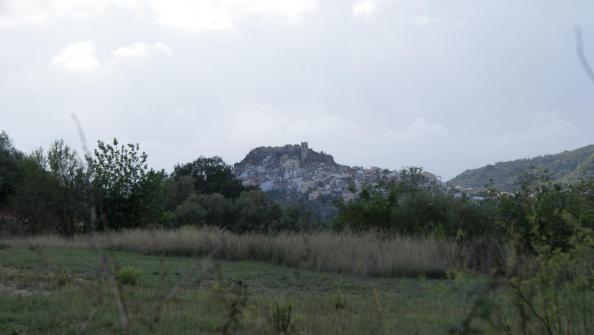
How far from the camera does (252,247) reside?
19.0m

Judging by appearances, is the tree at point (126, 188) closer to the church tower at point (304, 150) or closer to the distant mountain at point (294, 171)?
the distant mountain at point (294, 171)

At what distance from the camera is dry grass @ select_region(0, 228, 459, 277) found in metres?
15.3

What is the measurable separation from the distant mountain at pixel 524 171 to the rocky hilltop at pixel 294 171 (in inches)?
407

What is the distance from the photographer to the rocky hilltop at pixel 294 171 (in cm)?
5453

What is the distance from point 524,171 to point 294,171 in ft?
162

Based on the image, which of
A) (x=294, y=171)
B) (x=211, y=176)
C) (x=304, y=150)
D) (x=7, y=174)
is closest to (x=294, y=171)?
(x=294, y=171)

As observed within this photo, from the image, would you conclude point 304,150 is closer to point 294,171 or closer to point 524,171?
point 294,171

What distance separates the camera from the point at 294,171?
70.1m

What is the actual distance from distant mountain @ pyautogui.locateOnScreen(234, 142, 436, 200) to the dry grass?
1034 inches

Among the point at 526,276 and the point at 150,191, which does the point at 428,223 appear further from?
the point at 526,276

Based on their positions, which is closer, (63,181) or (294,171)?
(63,181)

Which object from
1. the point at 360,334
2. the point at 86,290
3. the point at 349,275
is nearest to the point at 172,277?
the point at 86,290

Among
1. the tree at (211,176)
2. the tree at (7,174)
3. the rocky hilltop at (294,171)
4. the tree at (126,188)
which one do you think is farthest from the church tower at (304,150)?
the tree at (126,188)

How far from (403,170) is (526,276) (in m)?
Result: 31.2
